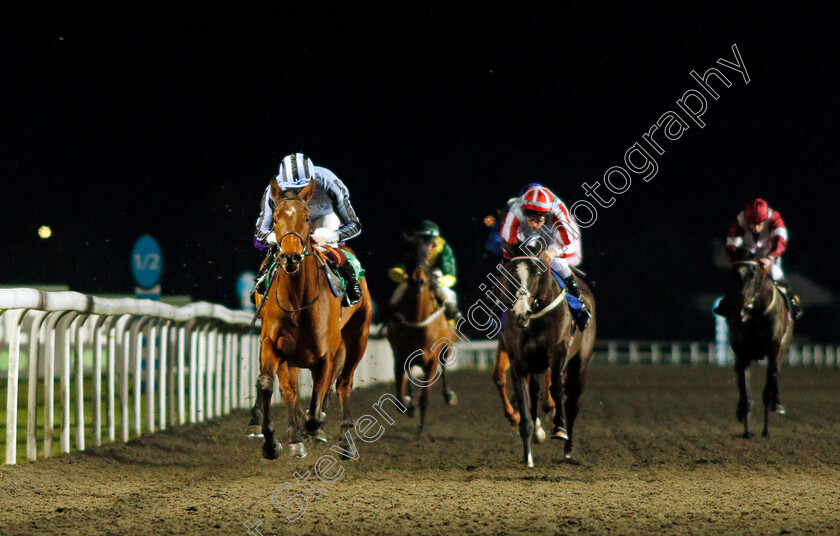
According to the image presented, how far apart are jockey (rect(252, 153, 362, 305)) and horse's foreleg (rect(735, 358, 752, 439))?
4.38 metres

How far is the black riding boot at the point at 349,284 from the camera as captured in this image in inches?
336

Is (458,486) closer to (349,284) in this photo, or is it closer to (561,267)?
(349,284)

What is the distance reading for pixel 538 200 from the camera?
342 inches

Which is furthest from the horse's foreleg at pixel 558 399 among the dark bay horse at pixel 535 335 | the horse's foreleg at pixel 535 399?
the horse's foreleg at pixel 535 399

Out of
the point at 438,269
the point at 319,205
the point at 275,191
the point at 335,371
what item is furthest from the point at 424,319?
the point at 275,191

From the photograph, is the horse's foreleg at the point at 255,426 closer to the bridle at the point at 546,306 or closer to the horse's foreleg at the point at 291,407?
the horse's foreleg at the point at 291,407

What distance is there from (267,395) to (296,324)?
52cm

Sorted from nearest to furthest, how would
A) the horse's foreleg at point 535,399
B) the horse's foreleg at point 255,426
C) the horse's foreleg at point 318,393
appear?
the horse's foreleg at point 318,393 < the horse's foreleg at point 535,399 < the horse's foreleg at point 255,426

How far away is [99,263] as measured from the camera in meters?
45.5

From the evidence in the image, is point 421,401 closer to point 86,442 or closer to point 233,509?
point 86,442

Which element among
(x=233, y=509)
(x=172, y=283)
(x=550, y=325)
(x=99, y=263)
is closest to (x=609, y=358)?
(x=172, y=283)

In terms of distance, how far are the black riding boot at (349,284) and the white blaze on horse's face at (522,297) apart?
49.3 inches

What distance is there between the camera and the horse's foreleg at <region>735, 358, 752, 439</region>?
10914mm

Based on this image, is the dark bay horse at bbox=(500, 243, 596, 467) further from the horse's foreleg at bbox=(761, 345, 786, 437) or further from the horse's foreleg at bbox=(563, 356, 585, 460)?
the horse's foreleg at bbox=(761, 345, 786, 437)
